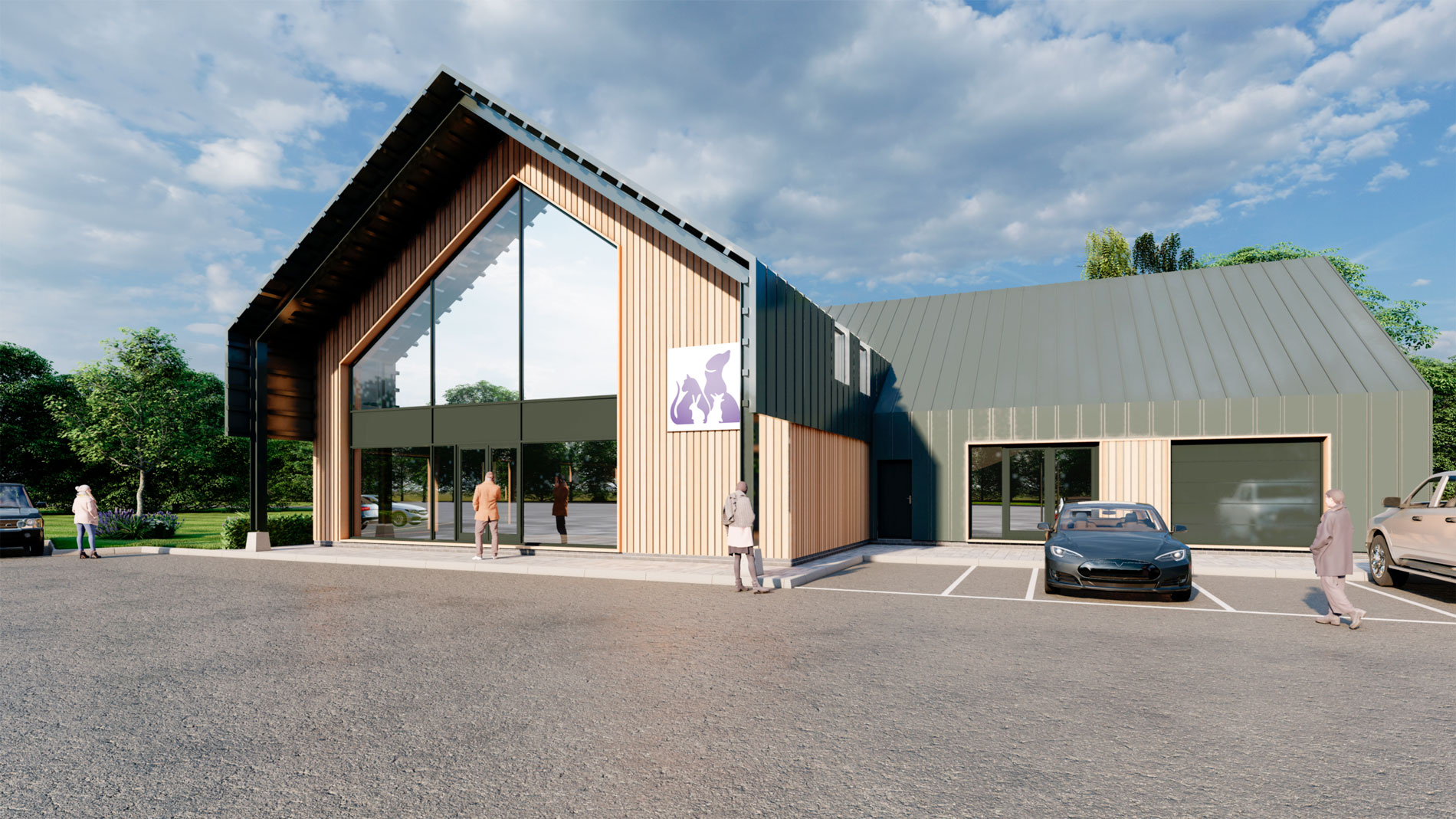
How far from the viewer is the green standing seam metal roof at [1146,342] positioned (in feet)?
55.9

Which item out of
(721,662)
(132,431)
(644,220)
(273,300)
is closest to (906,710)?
(721,662)

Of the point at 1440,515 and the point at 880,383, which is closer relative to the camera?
the point at 1440,515

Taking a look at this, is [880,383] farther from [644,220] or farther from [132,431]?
[132,431]

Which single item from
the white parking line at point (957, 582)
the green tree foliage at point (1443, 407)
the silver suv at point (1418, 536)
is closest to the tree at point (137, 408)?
the white parking line at point (957, 582)

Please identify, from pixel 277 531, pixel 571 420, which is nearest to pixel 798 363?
pixel 571 420

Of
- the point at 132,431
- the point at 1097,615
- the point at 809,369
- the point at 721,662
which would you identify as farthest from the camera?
the point at 132,431

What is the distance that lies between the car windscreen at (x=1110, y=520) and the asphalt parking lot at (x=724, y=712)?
Result: 1.98m

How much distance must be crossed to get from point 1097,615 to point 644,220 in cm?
1073

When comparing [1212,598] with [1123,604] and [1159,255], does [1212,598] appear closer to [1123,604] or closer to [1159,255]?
[1123,604]

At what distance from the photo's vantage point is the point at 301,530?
1945 centimetres

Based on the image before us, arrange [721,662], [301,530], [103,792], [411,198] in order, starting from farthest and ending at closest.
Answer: [301,530] → [411,198] → [721,662] → [103,792]

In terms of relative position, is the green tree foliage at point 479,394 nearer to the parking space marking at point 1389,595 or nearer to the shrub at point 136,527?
the shrub at point 136,527

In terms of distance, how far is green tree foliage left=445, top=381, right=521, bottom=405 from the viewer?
17.3 m

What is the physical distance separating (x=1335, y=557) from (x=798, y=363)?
848 cm
